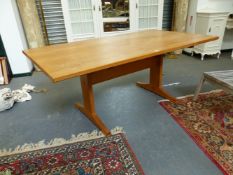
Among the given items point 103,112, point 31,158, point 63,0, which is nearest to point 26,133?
point 31,158

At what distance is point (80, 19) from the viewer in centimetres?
348

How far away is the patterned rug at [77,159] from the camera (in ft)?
4.60

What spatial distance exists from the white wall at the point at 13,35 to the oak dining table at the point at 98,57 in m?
1.61

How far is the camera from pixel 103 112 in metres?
2.12

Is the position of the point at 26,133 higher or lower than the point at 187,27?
lower

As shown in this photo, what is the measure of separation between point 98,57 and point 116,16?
268 centimetres

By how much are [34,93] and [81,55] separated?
60.1 inches

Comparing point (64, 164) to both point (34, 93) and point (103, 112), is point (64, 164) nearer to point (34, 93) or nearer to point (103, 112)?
point (103, 112)

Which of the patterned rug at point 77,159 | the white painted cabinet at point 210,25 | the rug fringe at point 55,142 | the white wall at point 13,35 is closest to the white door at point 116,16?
the white painted cabinet at point 210,25

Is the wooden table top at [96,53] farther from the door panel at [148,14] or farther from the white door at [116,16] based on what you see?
the door panel at [148,14]

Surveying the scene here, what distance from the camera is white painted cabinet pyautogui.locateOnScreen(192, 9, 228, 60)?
338cm

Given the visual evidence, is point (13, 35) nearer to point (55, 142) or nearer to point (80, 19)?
point (80, 19)

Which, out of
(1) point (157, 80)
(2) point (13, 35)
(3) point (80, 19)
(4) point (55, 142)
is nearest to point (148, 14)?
(3) point (80, 19)

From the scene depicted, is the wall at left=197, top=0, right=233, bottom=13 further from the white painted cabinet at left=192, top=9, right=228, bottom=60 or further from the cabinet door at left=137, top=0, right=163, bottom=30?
the cabinet door at left=137, top=0, right=163, bottom=30
